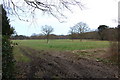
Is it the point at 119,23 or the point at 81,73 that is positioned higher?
the point at 119,23

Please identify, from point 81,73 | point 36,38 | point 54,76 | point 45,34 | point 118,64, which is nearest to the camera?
point 54,76

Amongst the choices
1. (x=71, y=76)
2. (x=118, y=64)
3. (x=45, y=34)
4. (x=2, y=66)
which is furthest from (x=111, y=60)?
(x=45, y=34)

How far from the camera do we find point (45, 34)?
2675 inches

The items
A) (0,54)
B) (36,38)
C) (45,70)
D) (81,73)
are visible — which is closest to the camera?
(0,54)

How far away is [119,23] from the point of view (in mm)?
12961

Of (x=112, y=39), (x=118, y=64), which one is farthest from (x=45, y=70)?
(x=112, y=39)

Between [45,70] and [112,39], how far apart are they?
24.4 feet

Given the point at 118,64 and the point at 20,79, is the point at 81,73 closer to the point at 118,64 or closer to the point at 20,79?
the point at 20,79

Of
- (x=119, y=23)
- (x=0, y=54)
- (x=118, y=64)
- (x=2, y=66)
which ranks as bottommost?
(x=118, y=64)

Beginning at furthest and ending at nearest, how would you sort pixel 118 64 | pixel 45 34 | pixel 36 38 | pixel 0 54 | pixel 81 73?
pixel 36 38
pixel 45 34
pixel 118 64
pixel 81 73
pixel 0 54

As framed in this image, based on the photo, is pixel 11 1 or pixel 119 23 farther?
pixel 119 23

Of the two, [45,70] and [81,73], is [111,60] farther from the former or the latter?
[45,70]

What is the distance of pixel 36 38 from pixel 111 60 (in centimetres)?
6550

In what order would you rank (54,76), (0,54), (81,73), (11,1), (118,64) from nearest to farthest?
(0,54)
(11,1)
(54,76)
(81,73)
(118,64)
